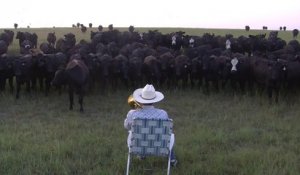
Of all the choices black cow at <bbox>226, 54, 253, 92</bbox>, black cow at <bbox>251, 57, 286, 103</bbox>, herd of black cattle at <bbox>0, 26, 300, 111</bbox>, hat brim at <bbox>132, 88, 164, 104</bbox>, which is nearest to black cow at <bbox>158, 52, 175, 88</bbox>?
herd of black cattle at <bbox>0, 26, 300, 111</bbox>

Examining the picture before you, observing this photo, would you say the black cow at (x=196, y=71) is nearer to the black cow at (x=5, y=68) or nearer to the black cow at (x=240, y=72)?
the black cow at (x=240, y=72)

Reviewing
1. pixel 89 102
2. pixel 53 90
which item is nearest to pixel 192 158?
pixel 89 102

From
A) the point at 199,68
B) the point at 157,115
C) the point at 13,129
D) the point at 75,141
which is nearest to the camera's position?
the point at 157,115

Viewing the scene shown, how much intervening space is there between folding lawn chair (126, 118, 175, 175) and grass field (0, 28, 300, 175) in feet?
2.77

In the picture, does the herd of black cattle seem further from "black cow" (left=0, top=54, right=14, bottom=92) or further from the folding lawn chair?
the folding lawn chair

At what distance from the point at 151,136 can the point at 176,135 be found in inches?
147

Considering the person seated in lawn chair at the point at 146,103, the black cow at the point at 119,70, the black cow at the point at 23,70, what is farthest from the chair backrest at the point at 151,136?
the black cow at the point at 119,70

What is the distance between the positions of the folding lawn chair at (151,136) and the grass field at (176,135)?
0.84 metres

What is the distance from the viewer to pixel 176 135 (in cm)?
1184

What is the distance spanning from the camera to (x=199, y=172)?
9.16 meters

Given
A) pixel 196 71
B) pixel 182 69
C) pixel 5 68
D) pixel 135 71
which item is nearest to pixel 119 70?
pixel 135 71

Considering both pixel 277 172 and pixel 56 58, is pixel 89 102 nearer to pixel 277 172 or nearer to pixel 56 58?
pixel 56 58

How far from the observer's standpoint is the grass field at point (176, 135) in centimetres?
931

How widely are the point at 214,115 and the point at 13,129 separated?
18.4ft
